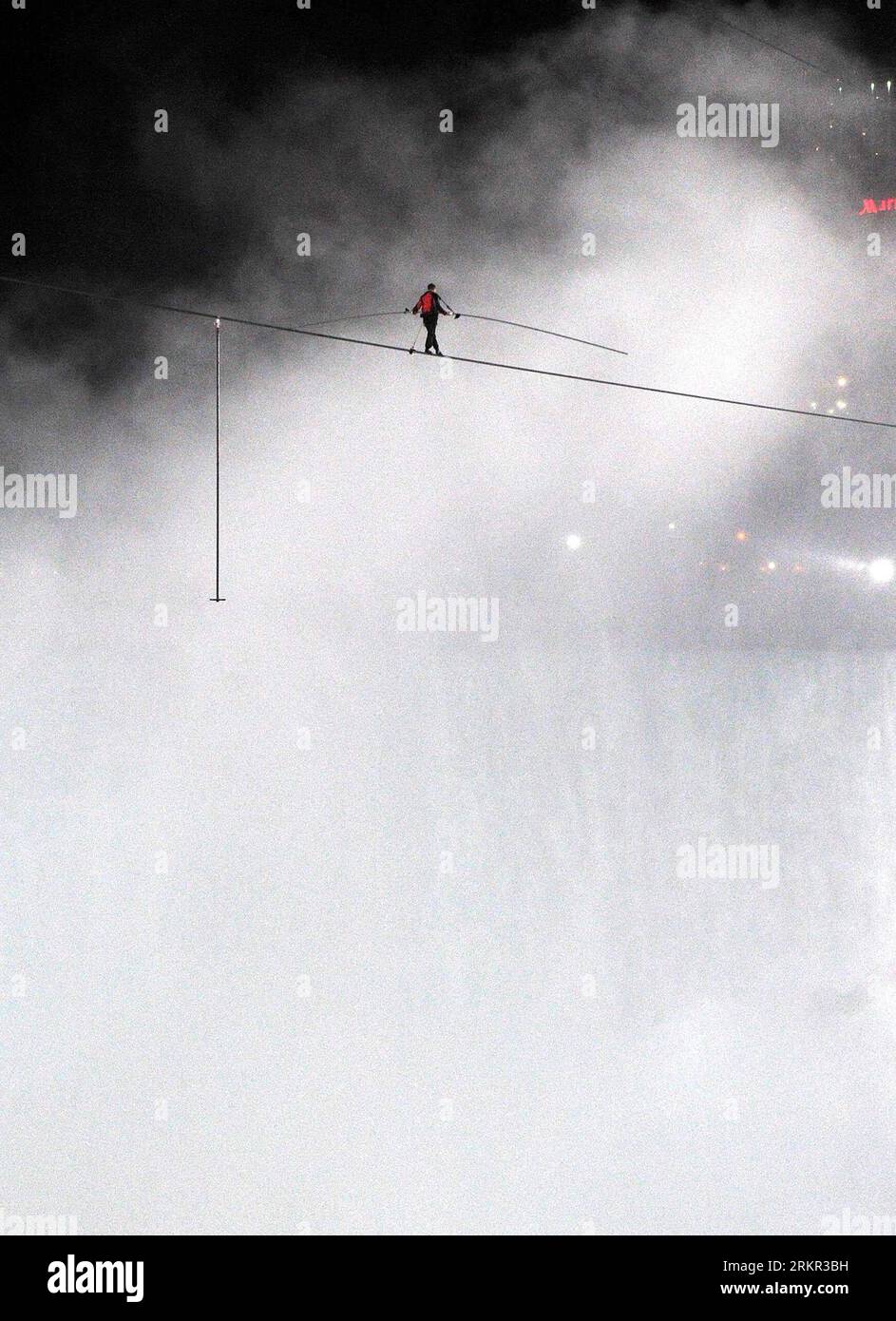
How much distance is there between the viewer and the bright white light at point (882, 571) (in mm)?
19969

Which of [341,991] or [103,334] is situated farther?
[341,991]

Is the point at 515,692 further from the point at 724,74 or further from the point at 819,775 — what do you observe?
the point at 724,74

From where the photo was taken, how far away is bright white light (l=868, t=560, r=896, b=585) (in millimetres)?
19969

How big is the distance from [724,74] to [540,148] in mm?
3029

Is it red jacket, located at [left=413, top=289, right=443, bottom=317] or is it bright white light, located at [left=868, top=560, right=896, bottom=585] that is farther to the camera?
bright white light, located at [left=868, top=560, right=896, bottom=585]

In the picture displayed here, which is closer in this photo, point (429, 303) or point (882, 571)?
point (429, 303)

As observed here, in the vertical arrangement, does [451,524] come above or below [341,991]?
above

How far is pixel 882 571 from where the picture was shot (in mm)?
20219

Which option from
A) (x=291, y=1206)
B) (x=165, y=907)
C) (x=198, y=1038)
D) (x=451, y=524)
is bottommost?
(x=291, y=1206)

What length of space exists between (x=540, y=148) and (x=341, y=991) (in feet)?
46.2

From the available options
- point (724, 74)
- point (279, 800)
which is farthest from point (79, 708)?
point (724, 74)

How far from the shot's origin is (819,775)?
1859 centimetres

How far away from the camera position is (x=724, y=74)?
1673cm

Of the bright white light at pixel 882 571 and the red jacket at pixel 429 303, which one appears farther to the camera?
the bright white light at pixel 882 571
